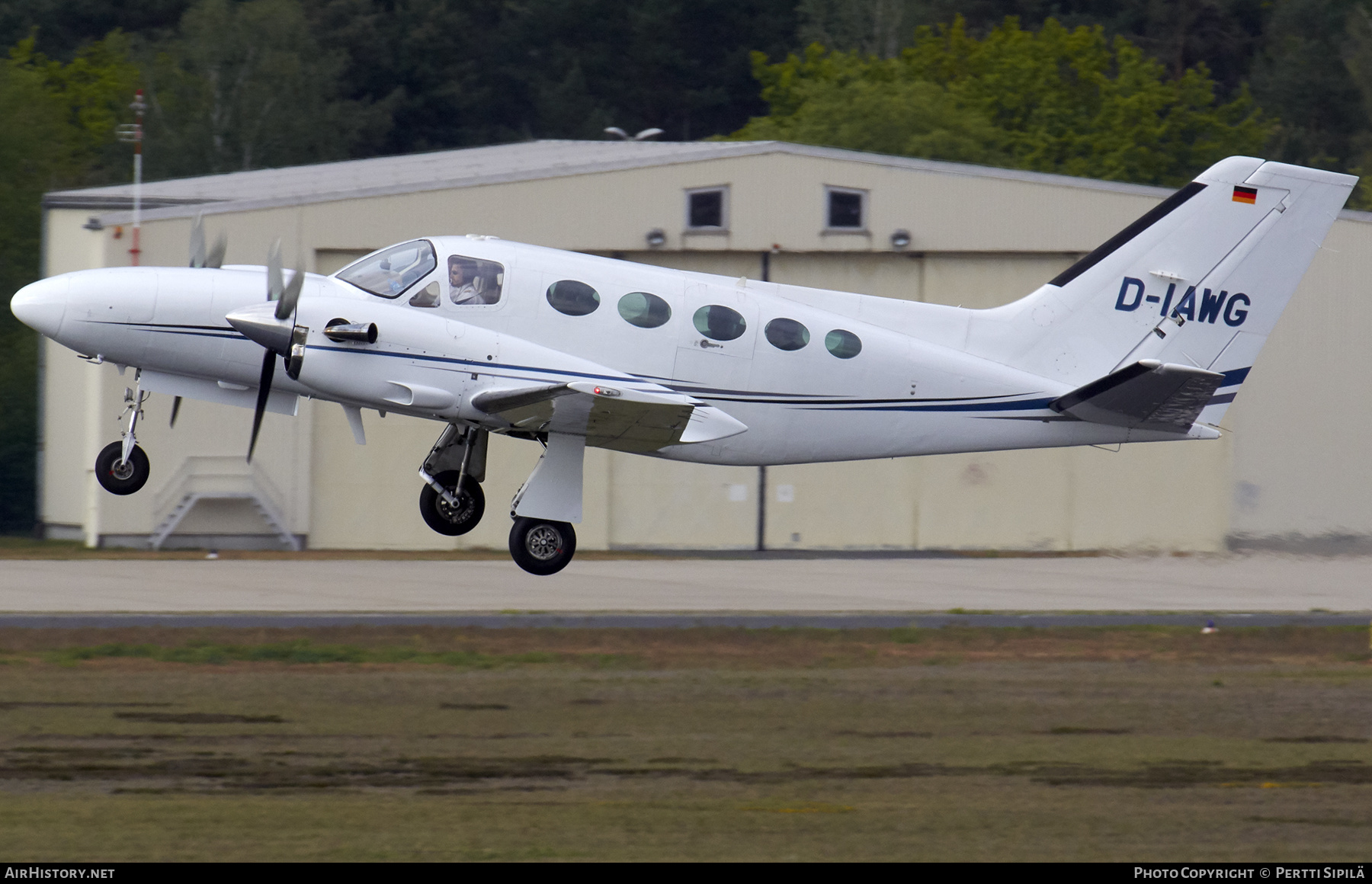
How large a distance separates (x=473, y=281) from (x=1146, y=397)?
7.70 meters

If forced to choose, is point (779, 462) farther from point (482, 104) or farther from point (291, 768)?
point (482, 104)

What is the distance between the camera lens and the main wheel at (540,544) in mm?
18453

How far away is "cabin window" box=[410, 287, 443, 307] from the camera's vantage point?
58.1 feet

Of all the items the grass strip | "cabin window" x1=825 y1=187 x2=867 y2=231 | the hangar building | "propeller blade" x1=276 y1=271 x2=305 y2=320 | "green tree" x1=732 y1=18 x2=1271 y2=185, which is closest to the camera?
"propeller blade" x1=276 y1=271 x2=305 y2=320

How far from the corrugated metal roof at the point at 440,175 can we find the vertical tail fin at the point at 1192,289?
1440cm

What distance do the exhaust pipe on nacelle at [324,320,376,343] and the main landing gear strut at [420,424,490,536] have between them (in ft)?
6.37

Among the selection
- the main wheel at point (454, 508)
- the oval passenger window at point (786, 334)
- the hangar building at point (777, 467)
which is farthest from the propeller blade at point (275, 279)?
the hangar building at point (777, 467)

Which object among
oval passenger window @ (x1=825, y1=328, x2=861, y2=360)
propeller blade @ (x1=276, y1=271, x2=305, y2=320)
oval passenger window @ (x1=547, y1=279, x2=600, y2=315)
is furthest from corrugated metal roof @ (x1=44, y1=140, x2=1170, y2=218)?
propeller blade @ (x1=276, y1=271, x2=305, y2=320)

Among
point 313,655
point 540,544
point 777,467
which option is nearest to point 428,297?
point 540,544

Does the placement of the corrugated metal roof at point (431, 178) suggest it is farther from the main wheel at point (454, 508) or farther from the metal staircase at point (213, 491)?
the main wheel at point (454, 508)

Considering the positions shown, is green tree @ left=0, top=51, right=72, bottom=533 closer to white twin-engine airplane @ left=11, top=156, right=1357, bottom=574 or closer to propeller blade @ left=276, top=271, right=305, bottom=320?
white twin-engine airplane @ left=11, top=156, right=1357, bottom=574

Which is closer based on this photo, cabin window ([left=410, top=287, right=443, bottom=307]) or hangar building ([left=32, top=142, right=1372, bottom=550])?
cabin window ([left=410, top=287, right=443, bottom=307])

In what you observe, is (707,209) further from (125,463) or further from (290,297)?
(125,463)

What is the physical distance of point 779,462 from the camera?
19484 millimetres
